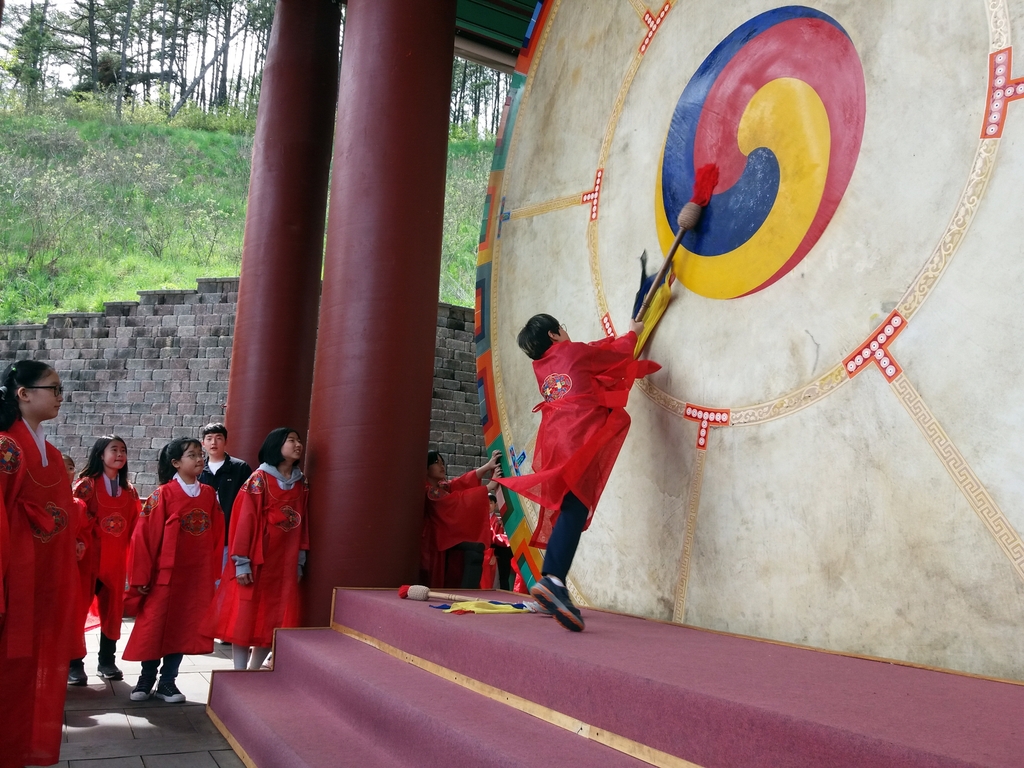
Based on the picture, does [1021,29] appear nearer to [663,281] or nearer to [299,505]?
[663,281]

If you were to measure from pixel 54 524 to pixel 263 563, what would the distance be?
1.05 metres

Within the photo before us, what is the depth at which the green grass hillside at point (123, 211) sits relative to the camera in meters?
18.2

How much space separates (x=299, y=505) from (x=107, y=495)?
3.72 feet

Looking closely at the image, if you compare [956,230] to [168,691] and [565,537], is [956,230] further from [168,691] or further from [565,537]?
[168,691]

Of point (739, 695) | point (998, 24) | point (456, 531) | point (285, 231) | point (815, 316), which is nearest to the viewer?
point (739, 695)

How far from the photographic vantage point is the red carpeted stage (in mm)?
1191

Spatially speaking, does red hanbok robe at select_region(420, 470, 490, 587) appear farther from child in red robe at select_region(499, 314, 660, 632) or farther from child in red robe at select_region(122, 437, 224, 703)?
child in red robe at select_region(499, 314, 660, 632)

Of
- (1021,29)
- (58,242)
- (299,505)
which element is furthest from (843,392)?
(58,242)

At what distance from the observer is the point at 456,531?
12.0 feet

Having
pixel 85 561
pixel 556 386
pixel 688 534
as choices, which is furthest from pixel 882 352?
pixel 85 561

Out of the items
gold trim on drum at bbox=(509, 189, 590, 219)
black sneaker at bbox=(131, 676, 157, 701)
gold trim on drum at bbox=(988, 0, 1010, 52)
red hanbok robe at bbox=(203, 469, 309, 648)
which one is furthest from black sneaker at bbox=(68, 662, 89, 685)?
gold trim on drum at bbox=(988, 0, 1010, 52)

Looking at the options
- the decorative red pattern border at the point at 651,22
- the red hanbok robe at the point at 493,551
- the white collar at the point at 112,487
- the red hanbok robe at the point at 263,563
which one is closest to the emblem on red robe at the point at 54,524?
the red hanbok robe at the point at 263,563

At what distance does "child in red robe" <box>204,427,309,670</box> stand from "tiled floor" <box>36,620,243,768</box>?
0.31 metres

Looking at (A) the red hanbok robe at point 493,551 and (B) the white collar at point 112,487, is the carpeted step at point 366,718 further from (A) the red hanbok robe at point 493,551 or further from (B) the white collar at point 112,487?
(A) the red hanbok robe at point 493,551
